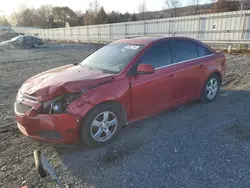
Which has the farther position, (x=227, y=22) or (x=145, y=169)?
(x=227, y=22)

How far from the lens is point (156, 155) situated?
2967 millimetres

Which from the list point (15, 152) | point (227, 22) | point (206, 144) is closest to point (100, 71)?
point (15, 152)

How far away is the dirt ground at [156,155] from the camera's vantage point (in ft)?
8.18

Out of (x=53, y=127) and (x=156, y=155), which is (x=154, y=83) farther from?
(x=53, y=127)

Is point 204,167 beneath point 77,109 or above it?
beneath

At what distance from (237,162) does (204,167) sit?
1.59 ft

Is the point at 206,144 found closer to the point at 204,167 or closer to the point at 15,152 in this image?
the point at 204,167

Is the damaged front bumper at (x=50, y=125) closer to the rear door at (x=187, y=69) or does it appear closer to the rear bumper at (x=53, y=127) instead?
the rear bumper at (x=53, y=127)

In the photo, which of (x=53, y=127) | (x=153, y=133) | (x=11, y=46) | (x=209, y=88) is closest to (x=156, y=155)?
(x=153, y=133)

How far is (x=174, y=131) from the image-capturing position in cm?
362

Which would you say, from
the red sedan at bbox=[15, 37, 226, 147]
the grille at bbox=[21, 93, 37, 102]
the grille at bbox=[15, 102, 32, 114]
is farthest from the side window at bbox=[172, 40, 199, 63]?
the grille at bbox=[15, 102, 32, 114]

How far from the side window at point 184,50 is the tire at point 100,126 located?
68.4 inches

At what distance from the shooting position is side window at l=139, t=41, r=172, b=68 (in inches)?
144

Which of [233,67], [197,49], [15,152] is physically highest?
[197,49]
